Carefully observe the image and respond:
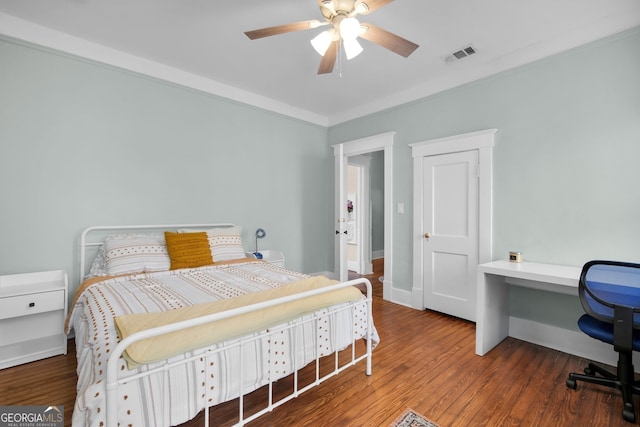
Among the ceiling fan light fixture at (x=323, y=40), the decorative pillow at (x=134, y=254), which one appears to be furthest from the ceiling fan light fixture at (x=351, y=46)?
the decorative pillow at (x=134, y=254)

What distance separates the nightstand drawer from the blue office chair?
150 inches

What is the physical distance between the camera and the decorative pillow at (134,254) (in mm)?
2557

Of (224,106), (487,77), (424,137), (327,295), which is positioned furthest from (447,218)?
(224,106)

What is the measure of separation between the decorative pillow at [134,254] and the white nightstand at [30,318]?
0.37 meters

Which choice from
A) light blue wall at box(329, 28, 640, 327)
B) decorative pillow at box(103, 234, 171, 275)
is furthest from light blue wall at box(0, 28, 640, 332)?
decorative pillow at box(103, 234, 171, 275)

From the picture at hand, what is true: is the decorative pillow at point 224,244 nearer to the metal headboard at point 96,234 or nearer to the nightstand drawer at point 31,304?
the metal headboard at point 96,234

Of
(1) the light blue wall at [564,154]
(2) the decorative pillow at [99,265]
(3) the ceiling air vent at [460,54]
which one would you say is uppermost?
(3) the ceiling air vent at [460,54]

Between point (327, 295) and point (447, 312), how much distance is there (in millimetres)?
2122

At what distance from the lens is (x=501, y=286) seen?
2.74 metres

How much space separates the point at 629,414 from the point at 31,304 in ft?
13.2

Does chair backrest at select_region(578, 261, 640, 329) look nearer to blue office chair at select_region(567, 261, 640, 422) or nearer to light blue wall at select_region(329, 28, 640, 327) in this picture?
blue office chair at select_region(567, 261, 640, 422)

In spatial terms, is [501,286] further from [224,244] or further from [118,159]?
[118,159]

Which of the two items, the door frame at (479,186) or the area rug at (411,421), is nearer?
the area rug at (411,421)

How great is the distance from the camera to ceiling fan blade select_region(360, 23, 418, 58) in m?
1.93
